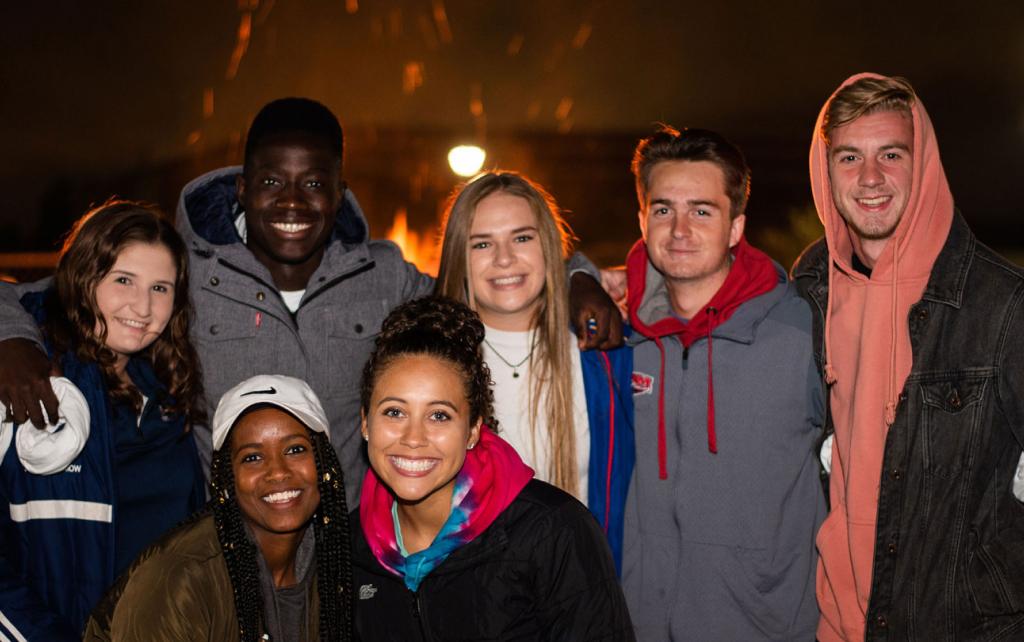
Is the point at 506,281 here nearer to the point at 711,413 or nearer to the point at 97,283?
the point at 711,413

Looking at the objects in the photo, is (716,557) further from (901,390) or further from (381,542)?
(381,542)

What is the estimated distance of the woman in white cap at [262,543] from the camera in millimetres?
2879

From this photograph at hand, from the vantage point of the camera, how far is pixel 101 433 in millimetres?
3186

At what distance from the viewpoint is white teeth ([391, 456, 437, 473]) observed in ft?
9.31

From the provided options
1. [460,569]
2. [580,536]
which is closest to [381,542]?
[460,569]

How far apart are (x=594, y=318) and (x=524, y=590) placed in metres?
1.26

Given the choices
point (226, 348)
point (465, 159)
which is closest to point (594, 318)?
point (226, 348)

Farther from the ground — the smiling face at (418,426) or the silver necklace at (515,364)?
the silver necklace at (515,364)

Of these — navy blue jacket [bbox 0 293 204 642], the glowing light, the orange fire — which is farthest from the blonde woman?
the orange fire

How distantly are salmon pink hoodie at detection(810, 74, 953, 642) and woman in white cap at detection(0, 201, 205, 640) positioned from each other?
7.74ft

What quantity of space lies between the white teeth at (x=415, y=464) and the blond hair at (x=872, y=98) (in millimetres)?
1876

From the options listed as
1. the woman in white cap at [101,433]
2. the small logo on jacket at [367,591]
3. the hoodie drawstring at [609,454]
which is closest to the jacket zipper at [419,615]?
the small logo on jacket at [367,591]

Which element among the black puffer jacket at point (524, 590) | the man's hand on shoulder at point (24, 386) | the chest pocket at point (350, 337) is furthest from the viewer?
the chest pocket at point (350, 337)

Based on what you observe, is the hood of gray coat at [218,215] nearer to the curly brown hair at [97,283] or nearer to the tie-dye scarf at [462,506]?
the curly brown hair at [97,283]
